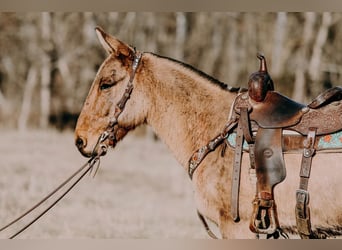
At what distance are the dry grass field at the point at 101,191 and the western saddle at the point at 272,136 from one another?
8.89 feet

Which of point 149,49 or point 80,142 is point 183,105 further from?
point 149,49

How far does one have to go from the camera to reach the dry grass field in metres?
6.27

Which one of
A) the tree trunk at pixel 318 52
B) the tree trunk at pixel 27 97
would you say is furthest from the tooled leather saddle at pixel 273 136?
the tree trunk at pixel 27 97

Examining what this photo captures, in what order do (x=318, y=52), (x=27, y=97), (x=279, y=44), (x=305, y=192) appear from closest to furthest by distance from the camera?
(x=305, y=192) < (x=318, y=52) < (x=279, y=44) < (x=27, y=97)

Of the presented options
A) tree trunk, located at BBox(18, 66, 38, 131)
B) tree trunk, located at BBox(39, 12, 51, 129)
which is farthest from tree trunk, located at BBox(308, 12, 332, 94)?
tree trunk, located at BBox(18, 66, 38, 131)

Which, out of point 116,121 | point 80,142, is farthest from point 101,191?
point 116,121

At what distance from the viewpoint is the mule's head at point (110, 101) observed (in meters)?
3.71

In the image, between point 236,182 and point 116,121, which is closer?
point 236,182

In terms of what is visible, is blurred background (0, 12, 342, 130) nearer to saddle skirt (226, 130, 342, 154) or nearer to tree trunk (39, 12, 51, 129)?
→ tree trunk (39, 12, 51, 129)

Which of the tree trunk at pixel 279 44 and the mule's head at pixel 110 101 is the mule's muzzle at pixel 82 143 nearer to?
the mule's head at pixel 110 101

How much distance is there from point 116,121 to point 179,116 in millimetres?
459

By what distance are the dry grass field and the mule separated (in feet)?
7.97

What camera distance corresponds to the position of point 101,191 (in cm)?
834

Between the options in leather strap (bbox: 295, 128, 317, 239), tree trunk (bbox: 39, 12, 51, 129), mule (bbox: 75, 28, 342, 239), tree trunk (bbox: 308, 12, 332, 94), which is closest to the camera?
leather strap (bbox: 295, 128, 317, 239)
